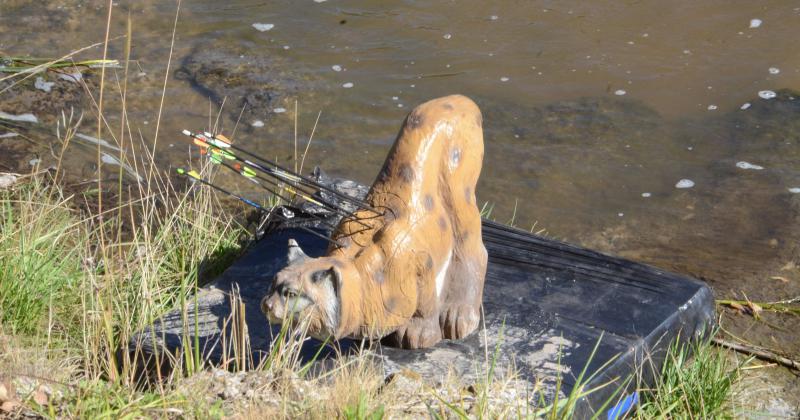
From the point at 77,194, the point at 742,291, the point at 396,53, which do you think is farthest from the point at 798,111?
the point at 77,194

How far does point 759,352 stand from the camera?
14.4ft

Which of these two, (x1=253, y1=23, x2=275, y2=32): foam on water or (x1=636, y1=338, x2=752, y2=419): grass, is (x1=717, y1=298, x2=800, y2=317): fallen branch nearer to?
(x1=636, y1=338, x2=752, y2=419): grass

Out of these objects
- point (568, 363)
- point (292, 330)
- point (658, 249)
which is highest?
point (292, 330)

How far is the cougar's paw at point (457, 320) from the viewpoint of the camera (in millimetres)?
3723

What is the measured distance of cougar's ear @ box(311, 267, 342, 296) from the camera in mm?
3291

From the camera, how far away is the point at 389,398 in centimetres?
314

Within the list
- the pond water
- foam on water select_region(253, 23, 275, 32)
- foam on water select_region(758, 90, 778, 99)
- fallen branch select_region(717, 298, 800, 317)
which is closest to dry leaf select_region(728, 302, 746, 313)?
fallen branch select_region(717, 298, 800, 317)

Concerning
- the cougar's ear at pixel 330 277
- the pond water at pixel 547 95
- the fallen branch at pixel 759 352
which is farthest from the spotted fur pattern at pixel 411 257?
the pond water at pixel 547 95

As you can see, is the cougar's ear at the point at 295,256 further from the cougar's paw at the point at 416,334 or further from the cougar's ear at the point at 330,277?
the cougar's paw at the point at 416,334

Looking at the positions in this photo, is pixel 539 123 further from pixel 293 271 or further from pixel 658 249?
pixel 293 271

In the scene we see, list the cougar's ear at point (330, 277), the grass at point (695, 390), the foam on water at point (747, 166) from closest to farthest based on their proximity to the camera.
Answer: the cougar's ear at point (330, 277), the grass at point (695, 390), the foam on water at point (747, 166)

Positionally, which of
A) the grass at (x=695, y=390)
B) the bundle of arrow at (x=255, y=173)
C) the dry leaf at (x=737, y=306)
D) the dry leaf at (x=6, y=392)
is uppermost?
the bundle of arrow at (x=255, y=173)

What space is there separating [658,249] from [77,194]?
3.53m

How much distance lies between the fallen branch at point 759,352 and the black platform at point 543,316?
0.65ft
